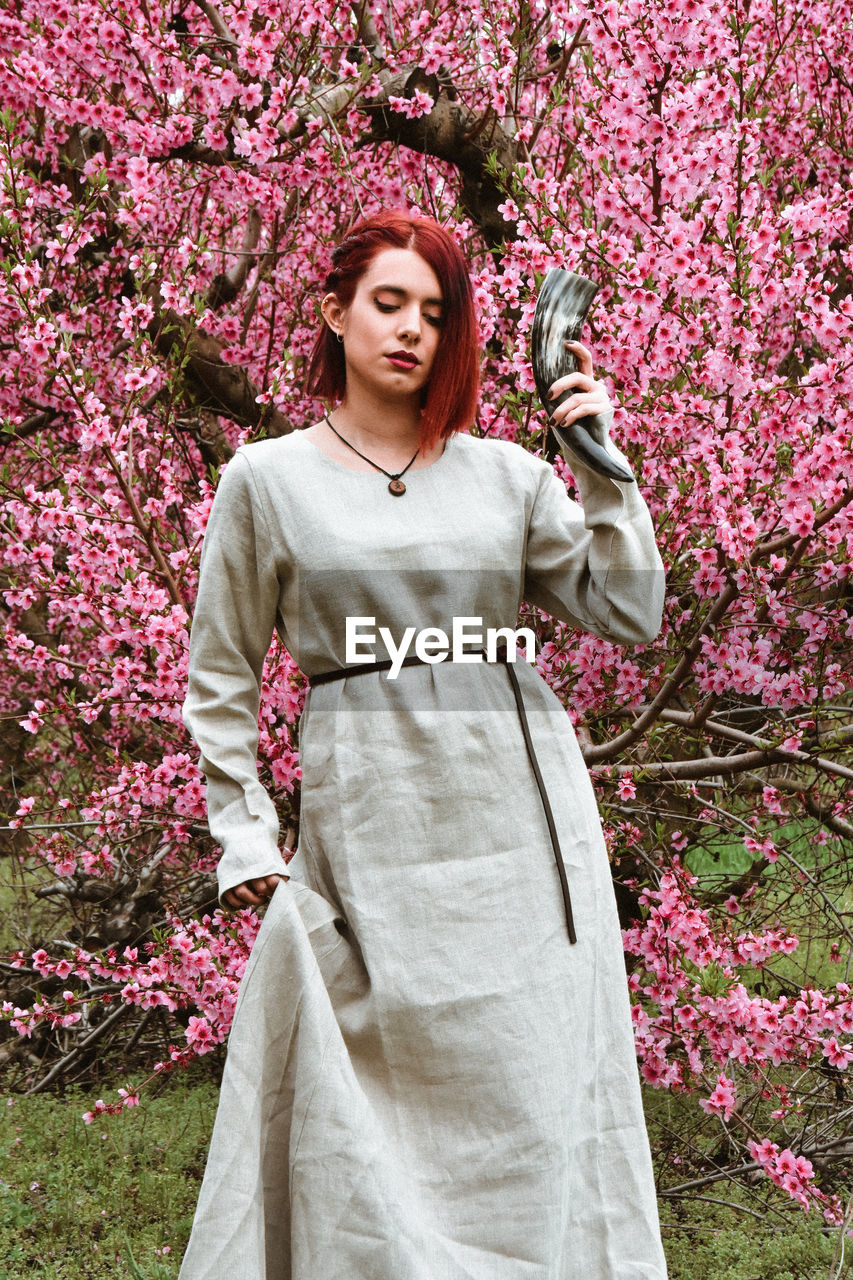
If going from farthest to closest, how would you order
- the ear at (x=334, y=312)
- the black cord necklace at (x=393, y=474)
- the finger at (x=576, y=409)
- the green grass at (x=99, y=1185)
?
the green grass at (x=99, y=1185), the ear at (x=334, y=312), the black cord necklace at (x=393, y=474), the finger at (x=576, y=409)

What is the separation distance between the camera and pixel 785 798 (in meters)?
3.10

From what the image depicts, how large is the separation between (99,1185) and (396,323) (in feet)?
8.16

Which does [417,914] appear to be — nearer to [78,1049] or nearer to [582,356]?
[582,356]

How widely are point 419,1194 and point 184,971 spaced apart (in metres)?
1.40

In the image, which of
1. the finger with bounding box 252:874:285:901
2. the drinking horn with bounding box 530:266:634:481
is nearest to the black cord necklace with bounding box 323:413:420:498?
the drinking horn with bounding box 530:266:634:481

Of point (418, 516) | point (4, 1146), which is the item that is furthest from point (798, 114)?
point (4, 1146)

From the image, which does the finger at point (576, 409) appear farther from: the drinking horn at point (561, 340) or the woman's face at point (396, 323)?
the woman's face at point (396, 323)

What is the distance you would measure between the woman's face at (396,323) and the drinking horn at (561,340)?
19 centimetres

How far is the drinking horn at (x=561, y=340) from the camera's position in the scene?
1771 mm

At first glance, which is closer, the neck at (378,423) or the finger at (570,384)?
the finger at (570,384)

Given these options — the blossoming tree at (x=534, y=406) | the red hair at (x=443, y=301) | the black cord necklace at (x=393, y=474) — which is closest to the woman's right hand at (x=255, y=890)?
the black cord necklace at (x=393, y=474)

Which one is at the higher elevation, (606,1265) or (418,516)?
(418,516)

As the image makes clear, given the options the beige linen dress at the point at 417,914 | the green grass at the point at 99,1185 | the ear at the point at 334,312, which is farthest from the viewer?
the green grass at the point at 99,1185

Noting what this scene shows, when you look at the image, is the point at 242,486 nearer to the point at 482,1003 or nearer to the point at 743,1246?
the point at 482,1003
